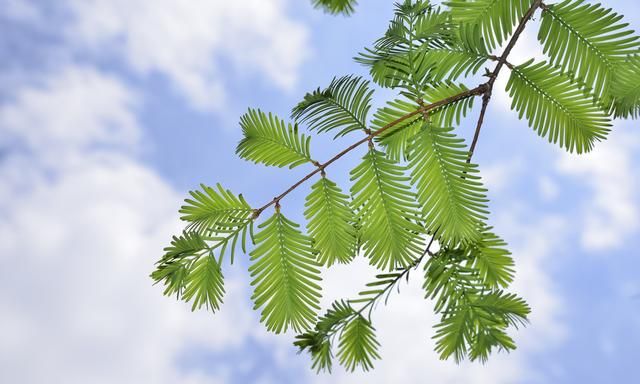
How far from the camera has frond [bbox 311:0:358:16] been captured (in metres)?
0.71

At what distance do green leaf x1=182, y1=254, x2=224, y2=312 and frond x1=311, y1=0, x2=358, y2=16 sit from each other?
0.39 metres

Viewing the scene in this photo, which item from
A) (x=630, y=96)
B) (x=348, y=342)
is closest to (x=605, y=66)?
(x=630, y=96)

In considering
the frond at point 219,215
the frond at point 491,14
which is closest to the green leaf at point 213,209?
the frond at point 219,215

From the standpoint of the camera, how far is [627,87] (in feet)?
3.16

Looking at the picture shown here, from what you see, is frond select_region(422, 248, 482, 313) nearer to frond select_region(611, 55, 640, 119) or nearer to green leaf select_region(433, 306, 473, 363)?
green leaf select_region(433, 306, 473, 363)

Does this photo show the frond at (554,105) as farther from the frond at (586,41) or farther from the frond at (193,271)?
the frond at (193,271)

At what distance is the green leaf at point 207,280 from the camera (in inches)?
37.9

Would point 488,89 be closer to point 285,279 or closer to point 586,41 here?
point 586,41

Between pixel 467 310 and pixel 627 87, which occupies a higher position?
pixel 627 87

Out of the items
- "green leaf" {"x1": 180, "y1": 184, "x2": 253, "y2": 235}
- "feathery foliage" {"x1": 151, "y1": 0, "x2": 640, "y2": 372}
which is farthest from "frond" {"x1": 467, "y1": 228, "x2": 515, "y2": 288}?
"green leaf" {"x1": 180, "y1": 184, "x2": 253, "y2": 235}

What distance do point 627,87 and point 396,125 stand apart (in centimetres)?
32

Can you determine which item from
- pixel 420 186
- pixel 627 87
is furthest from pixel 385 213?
pixel 627 87

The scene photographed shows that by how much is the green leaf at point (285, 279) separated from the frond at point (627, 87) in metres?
0.47

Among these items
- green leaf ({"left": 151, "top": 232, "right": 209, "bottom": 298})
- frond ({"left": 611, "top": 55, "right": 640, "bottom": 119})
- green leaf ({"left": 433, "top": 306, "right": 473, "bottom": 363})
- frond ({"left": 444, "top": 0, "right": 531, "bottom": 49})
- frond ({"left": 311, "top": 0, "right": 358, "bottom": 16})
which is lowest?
green leaf ({"left": 433, "top": 306, "right": 473, "bottom": 363})
